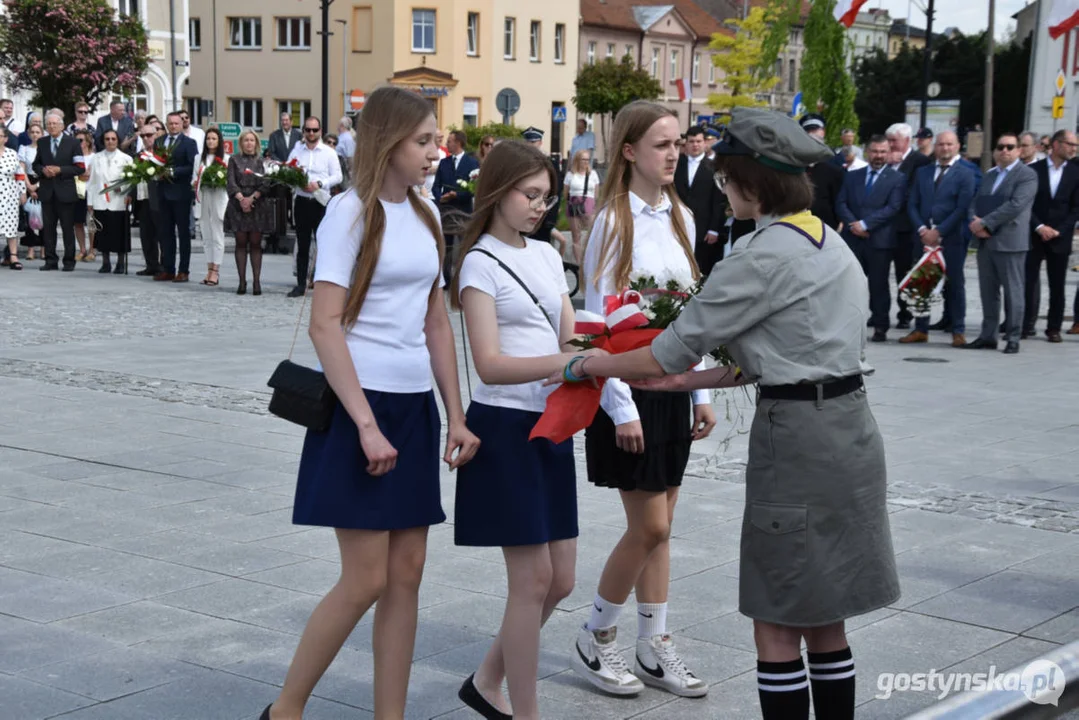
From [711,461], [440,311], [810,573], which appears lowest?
[711,461]

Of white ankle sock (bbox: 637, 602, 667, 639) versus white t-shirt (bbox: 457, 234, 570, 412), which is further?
white ankle sock (bbox: 637, 602, 667, 639)

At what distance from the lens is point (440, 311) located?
4.09 meters

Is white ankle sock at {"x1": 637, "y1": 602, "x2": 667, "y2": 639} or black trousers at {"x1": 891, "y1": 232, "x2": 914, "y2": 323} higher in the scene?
black trousers at {"x1": 891, "y1": 232, "x2": 914, "y2": 323}

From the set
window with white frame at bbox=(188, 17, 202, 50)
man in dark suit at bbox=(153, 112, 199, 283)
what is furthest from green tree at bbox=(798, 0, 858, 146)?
window with white frame at bbox=(188, 17, 202, 50)

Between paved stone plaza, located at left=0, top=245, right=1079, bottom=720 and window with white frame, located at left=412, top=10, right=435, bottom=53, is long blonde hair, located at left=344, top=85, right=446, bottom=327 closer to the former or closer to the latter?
paved stone plaza, located at left=0, top=245, right=1079, bottom=720

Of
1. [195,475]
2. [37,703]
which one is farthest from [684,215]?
[195,475]

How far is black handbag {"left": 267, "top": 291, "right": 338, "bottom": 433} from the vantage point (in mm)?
A: 3854

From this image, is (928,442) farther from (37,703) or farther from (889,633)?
(37,703)

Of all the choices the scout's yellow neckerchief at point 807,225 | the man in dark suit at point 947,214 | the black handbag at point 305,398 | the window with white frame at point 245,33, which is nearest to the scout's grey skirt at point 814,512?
the scout's yellow neckerchief at point 807,225

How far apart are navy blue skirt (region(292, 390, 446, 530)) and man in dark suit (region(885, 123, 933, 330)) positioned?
1135 centimetres

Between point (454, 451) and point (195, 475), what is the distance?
3985mm

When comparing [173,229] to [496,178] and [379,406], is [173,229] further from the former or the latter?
[379,406]

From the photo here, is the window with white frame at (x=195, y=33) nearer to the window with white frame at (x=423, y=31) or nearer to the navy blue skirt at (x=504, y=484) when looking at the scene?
the window with white frame at (x=423, y=31)

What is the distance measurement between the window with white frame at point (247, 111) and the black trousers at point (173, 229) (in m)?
53.2
